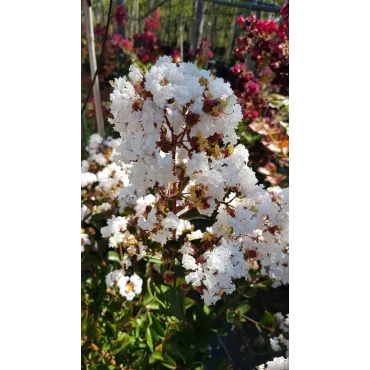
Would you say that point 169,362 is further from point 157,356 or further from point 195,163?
point 195,163

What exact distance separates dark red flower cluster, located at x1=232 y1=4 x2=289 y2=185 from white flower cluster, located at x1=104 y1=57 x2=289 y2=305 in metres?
0.59

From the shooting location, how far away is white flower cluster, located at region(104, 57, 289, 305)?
0.68 meters

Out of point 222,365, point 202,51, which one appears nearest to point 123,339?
point 222,365

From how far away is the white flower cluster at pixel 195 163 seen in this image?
2.24 ft

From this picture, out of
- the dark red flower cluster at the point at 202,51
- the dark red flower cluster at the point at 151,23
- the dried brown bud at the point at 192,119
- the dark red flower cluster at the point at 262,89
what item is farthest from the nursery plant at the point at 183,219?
the dark red flower cluster at the point at 151,23

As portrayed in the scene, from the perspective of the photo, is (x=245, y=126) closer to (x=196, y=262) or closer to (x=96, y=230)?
(x=96, y=230)

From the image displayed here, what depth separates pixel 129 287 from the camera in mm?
1175

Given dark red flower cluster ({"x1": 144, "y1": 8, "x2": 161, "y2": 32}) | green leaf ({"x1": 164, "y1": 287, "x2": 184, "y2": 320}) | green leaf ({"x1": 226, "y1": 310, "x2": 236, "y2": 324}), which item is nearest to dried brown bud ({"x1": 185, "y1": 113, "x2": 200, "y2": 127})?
green leaf ({"x1": 164, "y1": 287, "x2": 184, "y2": 320})

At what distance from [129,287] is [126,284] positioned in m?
0.02

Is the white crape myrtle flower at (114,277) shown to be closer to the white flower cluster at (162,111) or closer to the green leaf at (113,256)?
the green leaf at (113,256)

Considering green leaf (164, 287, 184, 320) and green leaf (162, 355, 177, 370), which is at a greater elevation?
green leaf (164, 287, 184, 320)

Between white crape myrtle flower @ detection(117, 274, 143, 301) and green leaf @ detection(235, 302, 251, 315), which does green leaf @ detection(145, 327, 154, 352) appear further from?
green leaf @ detection(235, 302, 251, 315)
